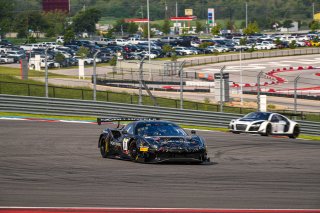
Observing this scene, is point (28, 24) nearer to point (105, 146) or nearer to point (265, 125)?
point (265, 125)

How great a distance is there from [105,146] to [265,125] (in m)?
12.3

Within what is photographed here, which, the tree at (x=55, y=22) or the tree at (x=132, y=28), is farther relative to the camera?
the tree at (x=132, y=28)

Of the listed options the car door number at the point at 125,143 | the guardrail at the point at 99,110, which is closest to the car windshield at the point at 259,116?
the guardrail at the point at 99,110

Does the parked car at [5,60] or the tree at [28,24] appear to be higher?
the tree at [28,24]

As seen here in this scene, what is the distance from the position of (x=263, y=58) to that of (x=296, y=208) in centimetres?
8597

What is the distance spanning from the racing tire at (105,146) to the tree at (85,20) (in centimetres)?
11636

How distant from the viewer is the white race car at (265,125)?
31375 mm

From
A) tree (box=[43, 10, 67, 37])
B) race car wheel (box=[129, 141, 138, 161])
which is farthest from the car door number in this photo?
tree (box=[43, 10, 67, 37])

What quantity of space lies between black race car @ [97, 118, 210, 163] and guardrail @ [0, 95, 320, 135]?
601 inches

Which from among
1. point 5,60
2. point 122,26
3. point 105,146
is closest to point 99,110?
point 105,146

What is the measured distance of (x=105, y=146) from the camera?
20.4 metres

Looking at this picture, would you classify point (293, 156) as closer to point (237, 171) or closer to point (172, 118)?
point (237, 171)

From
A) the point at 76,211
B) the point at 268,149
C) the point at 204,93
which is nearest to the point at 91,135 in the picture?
the point at 268,149

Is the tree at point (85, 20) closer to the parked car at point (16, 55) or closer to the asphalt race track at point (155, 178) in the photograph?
the parked car at point (16, 55)
